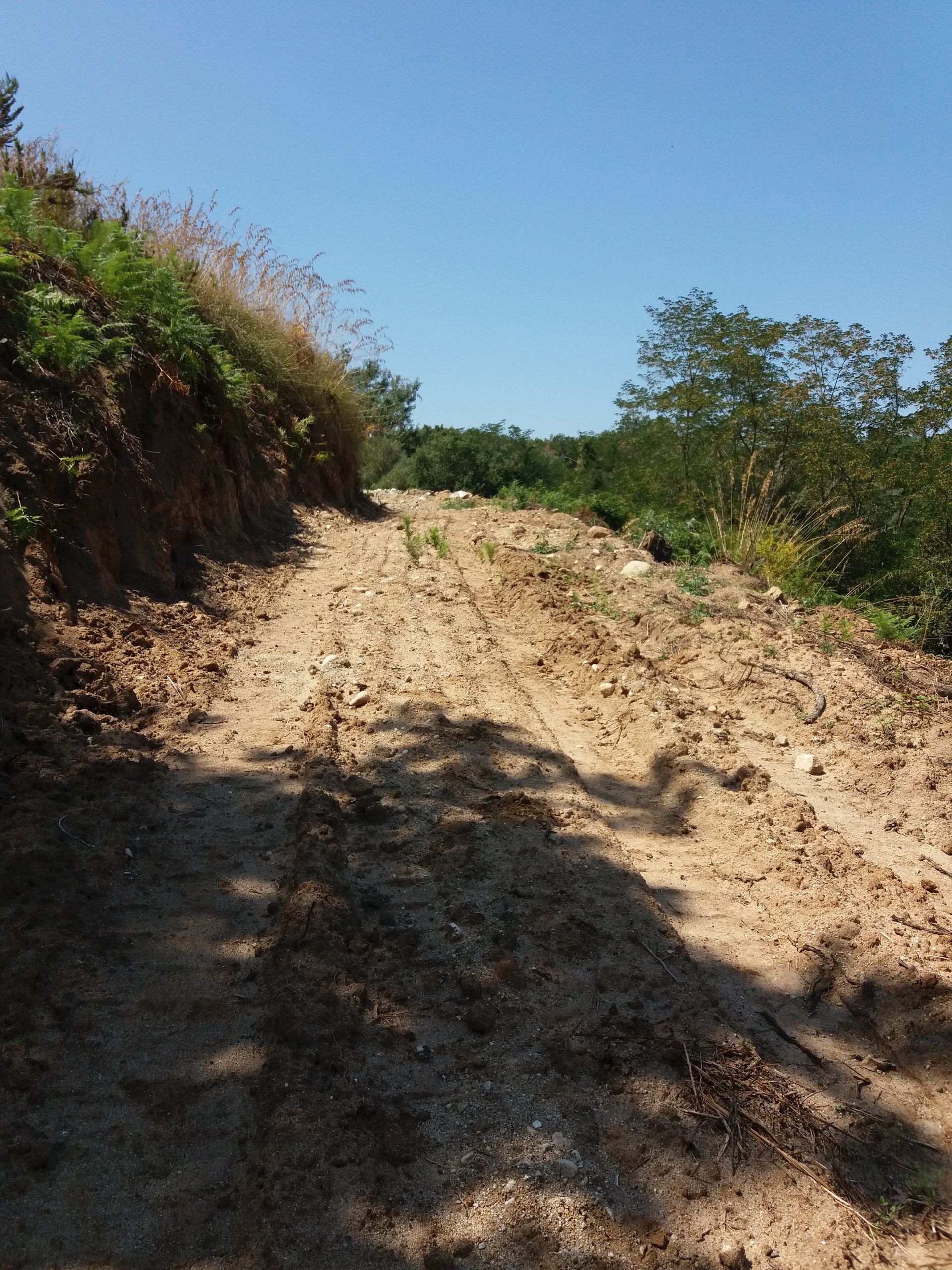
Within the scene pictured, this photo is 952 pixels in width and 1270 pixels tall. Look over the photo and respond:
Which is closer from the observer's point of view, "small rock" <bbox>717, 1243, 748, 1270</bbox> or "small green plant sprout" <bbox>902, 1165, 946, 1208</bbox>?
"small rock" <bbox>717, 1243, 748, 1270</bbox>

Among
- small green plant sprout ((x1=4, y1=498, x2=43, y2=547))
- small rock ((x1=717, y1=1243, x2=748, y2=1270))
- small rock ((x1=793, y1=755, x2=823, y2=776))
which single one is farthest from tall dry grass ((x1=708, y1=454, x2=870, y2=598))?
small rock ((x1=717, y1=1243, x2=748, y2=1270))

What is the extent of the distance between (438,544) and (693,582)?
317 centimetres

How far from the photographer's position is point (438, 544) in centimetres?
1022

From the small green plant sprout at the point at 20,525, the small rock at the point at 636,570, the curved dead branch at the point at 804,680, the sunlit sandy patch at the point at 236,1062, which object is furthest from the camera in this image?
the small rock at the point at 636,570

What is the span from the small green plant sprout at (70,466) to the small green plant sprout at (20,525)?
2.23 ft

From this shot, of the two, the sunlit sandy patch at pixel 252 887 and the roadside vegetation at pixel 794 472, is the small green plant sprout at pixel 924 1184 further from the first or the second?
the roadside vegetation at pixel 794 472

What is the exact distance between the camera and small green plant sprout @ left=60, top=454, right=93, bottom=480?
5738 mm

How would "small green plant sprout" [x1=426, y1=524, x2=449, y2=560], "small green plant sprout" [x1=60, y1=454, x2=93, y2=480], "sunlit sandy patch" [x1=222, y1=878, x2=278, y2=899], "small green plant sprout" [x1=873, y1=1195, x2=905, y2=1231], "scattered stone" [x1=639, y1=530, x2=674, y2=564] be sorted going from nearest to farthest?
1. "small green plant sprout" [x1=873, y1=1195, x2=905, y2=1231]
2. "sunlit sandy patch" [x1=222, y1=878, x2=278, y2=899]
3. "small green plant sprout" [x1=60, y1=454, x2=93, y2=480]
4. "scattered stone" [x1=639, y1=530, x2=674, y2=564]
5. "small green plant sprout" [x1=426, y1=524, x2=449, y2=560]

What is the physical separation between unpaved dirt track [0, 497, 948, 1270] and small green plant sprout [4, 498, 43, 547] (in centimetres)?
163

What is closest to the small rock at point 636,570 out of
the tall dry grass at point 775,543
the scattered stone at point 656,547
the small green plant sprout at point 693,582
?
the small green plant sprout at point 693,582

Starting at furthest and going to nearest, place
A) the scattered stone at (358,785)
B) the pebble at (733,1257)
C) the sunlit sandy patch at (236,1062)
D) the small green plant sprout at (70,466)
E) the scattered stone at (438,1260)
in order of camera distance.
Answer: the small green plant sprout at (70,466), the scattered stone at (358,785), the sunlit sandy patch at (236,1062), the pebble at (733,1257), the scattered stone at (438,1260)

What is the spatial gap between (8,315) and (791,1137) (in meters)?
6.55

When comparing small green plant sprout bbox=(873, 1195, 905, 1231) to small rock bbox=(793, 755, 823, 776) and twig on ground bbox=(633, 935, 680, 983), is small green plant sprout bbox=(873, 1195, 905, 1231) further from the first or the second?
small rock bbox=(793, 755, 823, 776)

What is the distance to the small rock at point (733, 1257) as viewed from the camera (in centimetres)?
200
